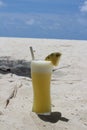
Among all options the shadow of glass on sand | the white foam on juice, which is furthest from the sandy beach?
the white foam on juice

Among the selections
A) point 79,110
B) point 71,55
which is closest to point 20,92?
point 79,110

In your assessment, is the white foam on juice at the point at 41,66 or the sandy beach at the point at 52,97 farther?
the white foam on juice at the point at 41,66

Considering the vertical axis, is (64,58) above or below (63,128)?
above

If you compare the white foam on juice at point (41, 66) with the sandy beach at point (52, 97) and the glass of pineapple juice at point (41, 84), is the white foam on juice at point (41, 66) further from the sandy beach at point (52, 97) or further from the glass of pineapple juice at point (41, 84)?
the sandy beach at point (52, 97)

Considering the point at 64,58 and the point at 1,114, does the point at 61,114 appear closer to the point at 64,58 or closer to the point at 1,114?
the point at 1,114

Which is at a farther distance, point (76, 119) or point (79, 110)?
point (79, 110)

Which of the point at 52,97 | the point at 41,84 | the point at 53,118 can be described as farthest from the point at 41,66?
the point at 52,97

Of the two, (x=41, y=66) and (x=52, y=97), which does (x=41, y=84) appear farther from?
(x=52, y=97)

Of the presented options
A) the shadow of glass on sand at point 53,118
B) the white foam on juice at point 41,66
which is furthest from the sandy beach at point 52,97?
the white foam on juice at point 41,66
